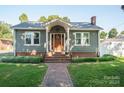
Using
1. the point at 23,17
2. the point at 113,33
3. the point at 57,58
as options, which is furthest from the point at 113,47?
the point at 23,17

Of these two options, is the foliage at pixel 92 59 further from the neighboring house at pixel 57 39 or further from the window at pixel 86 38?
the window at pixel 86 38

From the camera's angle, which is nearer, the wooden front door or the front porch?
the front porch

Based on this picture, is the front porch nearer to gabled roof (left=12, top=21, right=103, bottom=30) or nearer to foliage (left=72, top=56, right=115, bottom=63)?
gabled roof (left=12, top=21, right=103, bottom=30)

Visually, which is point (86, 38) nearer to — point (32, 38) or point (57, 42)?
point (57, 42)

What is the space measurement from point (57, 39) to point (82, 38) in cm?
215

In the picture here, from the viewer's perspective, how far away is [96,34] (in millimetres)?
20281

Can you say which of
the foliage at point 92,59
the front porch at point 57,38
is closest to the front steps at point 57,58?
the foliage at point 92,59

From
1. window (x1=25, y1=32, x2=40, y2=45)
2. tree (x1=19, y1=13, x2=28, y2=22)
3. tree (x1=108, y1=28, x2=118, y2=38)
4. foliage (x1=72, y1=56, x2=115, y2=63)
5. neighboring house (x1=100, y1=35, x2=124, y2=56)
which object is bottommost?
foliage (x1=72, y1=56, x2=115, y2=63)

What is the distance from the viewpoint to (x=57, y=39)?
2031 centimetres

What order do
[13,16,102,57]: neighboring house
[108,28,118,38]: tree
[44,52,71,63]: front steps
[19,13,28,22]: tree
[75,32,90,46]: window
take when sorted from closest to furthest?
[44,52,71,63]: front steps < [13,16,102,57]: neighboring house < [75,32,90,46]: window < [19,13,28,22]: tree < [108,28,118,38]: tree

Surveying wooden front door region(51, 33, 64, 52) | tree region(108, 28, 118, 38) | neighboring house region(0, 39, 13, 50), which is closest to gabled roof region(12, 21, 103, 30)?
wooden front door region(51, 33, 64, 52)

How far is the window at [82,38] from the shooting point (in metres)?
20.2

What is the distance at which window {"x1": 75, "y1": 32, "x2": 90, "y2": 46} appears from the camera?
2025 cm

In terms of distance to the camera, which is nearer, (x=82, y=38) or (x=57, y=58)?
(x=57, y=58)
